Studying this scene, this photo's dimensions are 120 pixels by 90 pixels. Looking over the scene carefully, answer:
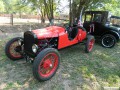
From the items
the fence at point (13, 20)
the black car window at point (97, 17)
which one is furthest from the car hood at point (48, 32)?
the fence at point (13, 20)

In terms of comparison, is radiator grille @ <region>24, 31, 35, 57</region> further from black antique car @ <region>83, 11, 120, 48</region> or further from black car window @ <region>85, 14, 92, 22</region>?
black car window @ <region>85, 14, 92, 22</region>

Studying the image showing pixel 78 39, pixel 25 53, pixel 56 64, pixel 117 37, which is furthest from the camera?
pixel 117 37

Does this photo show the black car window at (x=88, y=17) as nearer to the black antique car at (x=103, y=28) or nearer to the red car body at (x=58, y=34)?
the black antique car at (x=103, y=28)

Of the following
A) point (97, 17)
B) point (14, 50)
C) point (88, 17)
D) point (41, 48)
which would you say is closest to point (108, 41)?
point (97, 17)

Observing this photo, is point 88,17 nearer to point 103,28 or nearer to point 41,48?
point 103,28

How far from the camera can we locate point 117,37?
6.68 meters

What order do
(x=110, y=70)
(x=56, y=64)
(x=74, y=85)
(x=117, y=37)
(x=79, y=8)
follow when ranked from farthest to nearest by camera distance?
(x=79, y=8) → (x=117, y=37) → (x=110, y=70) → (x=56, y=64) → (x=74, y=85)

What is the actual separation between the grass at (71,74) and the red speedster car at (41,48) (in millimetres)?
243

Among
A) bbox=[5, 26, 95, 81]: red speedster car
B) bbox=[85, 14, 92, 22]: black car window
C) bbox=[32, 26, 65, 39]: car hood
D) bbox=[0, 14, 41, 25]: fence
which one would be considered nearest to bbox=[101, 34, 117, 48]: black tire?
bbox=[85, 14, 92, 22]: black car window

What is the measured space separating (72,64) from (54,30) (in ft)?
3.81

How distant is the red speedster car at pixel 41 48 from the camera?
337 cm

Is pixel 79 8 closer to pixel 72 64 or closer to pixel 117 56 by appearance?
pixel 117 56

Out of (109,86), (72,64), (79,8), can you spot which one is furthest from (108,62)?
(79,8)

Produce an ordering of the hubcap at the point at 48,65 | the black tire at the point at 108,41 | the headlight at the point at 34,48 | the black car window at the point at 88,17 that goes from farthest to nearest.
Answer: the black car window at the point at 88,17 → the black tire at the point at 108,41 → the headlight at the point at 34,48 → the hubcap at the point at 48,65
